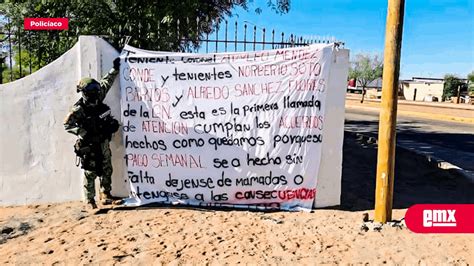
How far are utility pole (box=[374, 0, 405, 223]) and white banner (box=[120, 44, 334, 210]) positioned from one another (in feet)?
2.67

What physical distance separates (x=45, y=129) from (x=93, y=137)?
81 cm

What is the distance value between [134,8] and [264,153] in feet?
14.9

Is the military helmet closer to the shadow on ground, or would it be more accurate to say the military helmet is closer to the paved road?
the shadow on ground

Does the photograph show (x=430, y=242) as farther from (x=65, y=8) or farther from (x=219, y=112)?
(x=65, y=8)

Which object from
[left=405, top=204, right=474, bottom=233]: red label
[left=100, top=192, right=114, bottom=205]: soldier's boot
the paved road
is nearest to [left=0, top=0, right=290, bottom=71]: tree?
Answer: [left=100, top=192, right=114, bottom=205]: soldier's boot

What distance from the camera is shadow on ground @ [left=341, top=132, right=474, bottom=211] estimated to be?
5.78m

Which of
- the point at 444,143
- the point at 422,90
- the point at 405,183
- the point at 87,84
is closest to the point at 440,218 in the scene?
the point at 405,183

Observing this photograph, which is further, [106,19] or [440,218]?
[106,19]

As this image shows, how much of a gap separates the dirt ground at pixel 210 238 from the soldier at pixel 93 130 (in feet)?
1.15

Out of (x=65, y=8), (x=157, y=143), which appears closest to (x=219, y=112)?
(x=157, y=143)

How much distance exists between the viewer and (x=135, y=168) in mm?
5168

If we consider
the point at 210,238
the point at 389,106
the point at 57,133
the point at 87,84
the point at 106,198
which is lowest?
the point at 210,238

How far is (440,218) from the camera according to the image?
4938mm

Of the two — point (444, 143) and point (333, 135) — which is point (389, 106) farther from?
point (444, 143)
